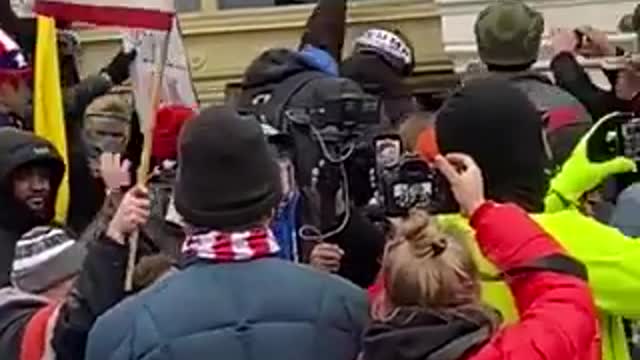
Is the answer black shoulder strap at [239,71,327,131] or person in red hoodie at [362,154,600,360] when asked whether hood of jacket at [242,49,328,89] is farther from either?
person in red hoodie at [362,154,600,360]

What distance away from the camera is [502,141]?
4867 mm

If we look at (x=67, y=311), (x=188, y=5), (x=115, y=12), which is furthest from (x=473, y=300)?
(x=188, y=5)

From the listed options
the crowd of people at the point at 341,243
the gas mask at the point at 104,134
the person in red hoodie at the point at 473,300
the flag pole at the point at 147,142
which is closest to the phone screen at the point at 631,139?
the crowd of people at the point at 341,243

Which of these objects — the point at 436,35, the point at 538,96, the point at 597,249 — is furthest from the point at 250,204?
the point at 436,35

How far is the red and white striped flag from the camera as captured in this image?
596 centimetres

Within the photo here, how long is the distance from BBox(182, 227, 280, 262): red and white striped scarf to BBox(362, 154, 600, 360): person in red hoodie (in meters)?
0.30

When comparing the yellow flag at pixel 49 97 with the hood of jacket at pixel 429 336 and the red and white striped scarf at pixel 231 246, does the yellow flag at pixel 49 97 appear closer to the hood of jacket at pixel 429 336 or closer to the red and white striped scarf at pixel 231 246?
the red and white striped scarf at pixel 231 246

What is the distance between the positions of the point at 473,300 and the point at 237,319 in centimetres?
52

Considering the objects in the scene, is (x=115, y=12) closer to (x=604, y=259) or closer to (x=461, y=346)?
(x=604, y=259)

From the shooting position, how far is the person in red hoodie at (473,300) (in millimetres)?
4297

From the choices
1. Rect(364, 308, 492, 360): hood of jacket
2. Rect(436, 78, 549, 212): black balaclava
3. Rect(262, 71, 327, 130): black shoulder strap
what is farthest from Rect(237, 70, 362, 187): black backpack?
Rect(364, 308, 492, 360): hood of jacket

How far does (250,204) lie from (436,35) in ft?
28.5

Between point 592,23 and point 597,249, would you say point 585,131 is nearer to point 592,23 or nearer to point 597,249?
point 597,249

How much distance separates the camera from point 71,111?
27.6 feet
